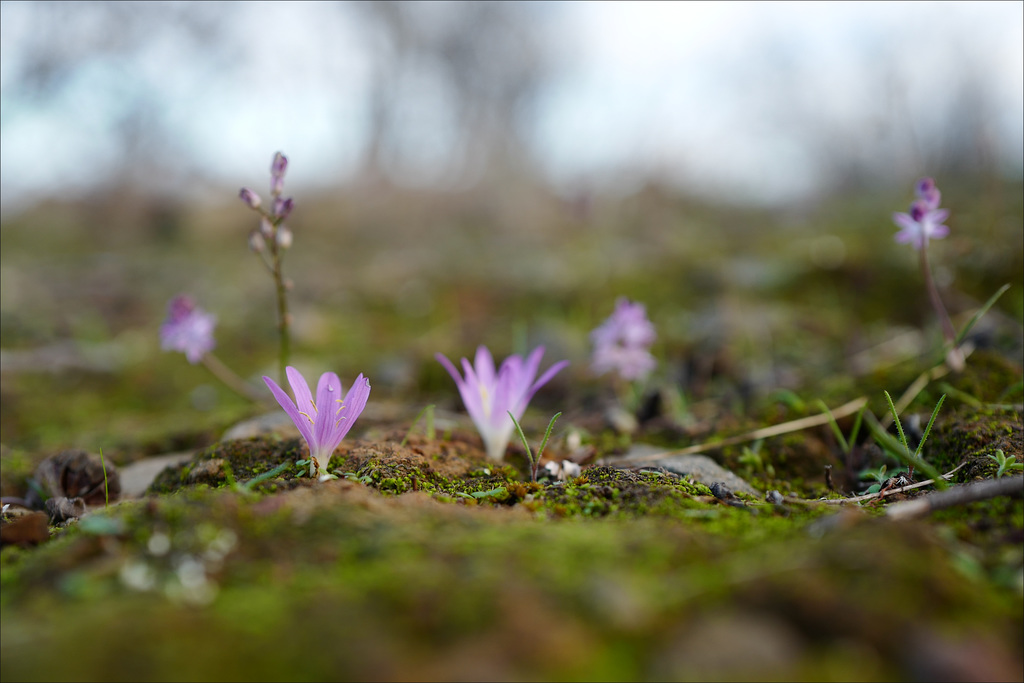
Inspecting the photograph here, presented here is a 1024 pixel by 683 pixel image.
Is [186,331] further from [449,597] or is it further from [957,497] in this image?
[957,497]

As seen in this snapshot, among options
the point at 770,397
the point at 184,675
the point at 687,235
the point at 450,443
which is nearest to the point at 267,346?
the point at 450,443

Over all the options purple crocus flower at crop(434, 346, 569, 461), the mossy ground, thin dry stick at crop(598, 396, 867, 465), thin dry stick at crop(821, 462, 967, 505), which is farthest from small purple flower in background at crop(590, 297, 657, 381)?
thin dry stick at crop(821, 462, 967, 505)

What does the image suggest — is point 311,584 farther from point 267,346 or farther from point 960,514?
point 267,346

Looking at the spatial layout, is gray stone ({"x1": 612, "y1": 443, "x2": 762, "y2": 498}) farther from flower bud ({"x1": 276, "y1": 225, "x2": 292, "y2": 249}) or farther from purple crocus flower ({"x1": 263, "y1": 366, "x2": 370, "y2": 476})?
flower bud ({"x1": 276, "y1": 225, "x2": 292, "y2": 249})

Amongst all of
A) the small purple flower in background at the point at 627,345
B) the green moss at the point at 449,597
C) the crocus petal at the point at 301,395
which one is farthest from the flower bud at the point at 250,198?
the small purple flower in background at the point at 627,345

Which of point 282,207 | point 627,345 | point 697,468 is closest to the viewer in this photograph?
point 697,468

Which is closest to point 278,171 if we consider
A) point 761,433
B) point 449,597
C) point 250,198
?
point 250,198

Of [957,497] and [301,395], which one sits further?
[301,395]
